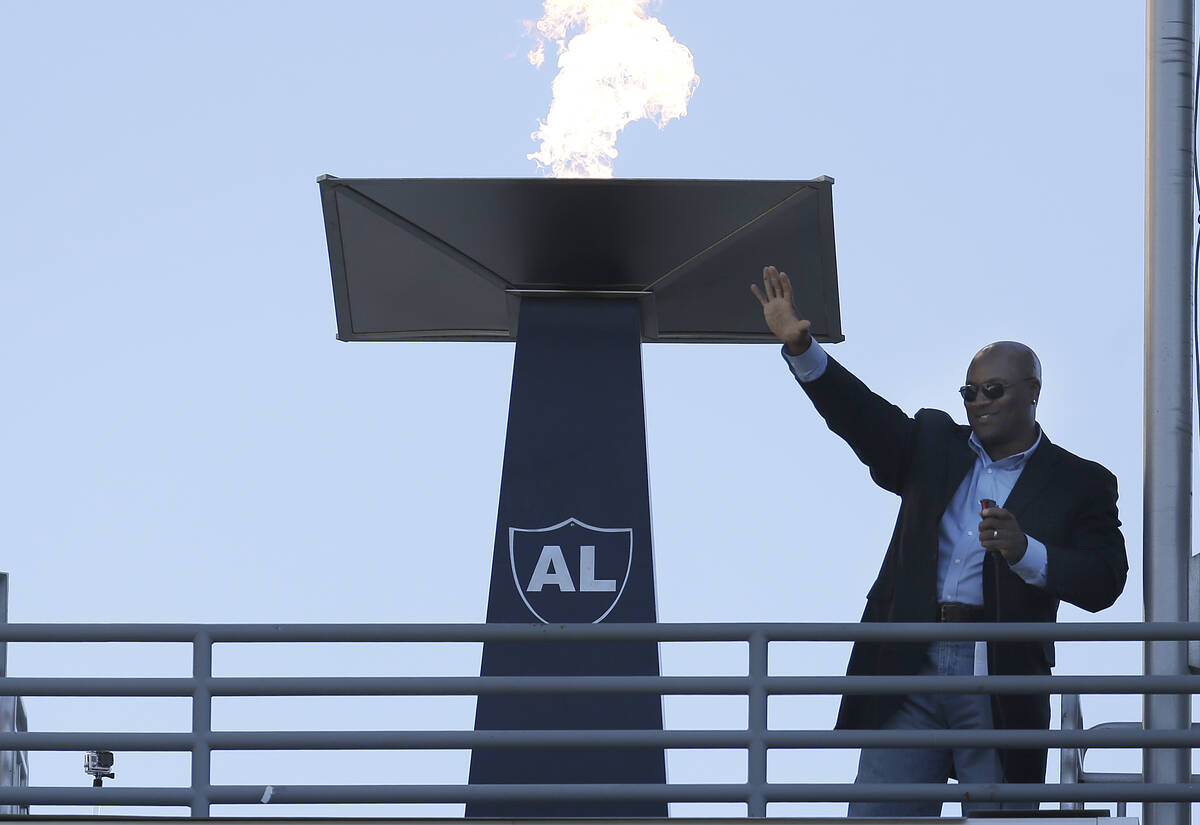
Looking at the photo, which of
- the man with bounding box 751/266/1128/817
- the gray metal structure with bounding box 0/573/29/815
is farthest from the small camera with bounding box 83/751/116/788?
the man with bounding box 751/266/1128/817

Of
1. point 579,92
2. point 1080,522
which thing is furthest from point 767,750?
point 579,92

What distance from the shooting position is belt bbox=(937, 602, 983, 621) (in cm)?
658

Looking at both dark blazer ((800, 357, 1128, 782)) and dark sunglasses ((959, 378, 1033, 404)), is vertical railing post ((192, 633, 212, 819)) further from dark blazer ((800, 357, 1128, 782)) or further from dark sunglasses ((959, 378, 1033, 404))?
dark sunglasses ((959, 378, 1033, 404))

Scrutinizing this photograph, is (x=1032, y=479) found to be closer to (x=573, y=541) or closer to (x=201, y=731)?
(x=573, y=541)

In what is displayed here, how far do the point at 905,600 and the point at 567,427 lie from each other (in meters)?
1.70

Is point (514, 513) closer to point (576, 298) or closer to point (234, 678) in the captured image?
point (576, 298)

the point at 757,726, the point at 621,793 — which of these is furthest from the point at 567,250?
the point at 621,793

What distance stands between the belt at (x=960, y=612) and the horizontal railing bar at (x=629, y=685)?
45 centimetres

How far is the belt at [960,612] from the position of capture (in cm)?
658

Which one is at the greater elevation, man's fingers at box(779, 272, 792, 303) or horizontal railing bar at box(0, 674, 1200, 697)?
man's fingers at box(779, 272, 792, 303)

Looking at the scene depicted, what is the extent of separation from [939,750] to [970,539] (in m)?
0.73

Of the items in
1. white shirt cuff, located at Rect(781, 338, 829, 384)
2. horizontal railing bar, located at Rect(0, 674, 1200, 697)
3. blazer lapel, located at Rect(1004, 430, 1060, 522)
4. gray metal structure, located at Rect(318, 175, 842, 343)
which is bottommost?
horizontal railing bar, located at Rect(0, 674, 1200, 697)

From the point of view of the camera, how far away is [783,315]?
6832mm

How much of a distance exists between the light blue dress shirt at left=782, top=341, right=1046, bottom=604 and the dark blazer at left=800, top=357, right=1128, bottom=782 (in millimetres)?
29
